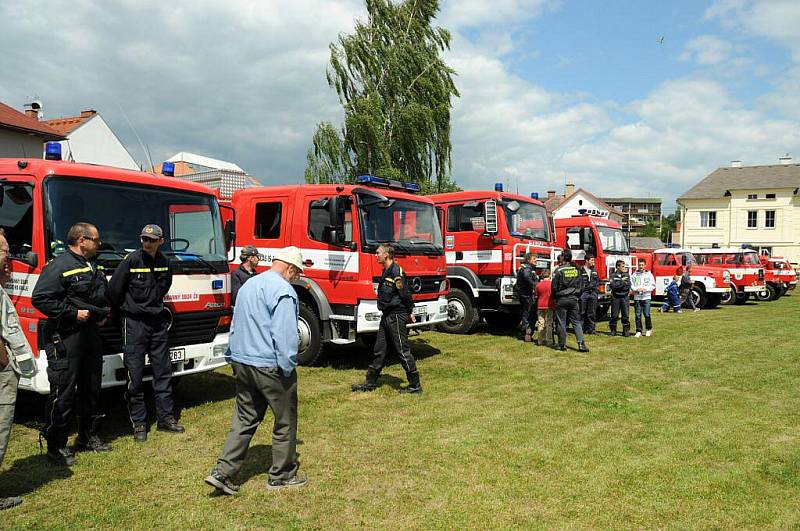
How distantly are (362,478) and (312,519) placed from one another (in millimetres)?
761

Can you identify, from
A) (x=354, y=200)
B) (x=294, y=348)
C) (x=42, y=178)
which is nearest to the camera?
(x=294, y=348)

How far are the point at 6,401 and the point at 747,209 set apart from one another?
171 ft

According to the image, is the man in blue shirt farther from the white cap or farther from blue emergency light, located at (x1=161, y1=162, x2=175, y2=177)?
blue emergency light, located at (x1=161, y1=162, x2=175, y2=177)

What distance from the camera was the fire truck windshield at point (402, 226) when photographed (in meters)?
8.41

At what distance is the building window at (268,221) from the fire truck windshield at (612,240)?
27.9 ft

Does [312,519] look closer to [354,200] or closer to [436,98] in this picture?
[354,200]

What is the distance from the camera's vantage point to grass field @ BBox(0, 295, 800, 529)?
3.99 meters

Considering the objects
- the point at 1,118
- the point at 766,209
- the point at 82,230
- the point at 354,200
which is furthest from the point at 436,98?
the point at 766,209

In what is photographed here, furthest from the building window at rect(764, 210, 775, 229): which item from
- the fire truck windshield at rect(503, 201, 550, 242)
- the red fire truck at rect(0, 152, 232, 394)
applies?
the red fire truck at rect(0, 152, 232, 394)

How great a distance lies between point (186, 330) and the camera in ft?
20.1

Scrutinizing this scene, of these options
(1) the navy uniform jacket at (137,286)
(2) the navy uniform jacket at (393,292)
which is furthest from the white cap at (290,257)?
(2) the navy uniform jacket at (393,292)

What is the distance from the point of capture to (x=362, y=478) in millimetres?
4625

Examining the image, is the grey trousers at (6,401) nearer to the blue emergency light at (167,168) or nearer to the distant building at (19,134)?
the blue emergency light at (167,168)

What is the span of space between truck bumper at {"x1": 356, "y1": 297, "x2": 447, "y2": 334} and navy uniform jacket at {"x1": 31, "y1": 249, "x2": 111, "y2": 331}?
12.3 feet
